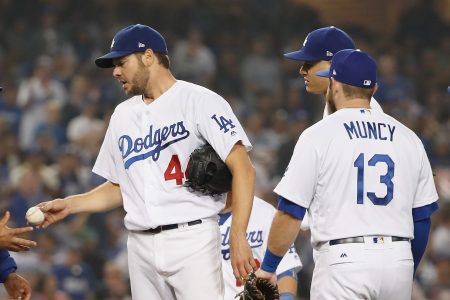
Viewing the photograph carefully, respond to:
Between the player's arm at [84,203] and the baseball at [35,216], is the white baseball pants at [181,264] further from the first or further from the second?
the baseball at [35,216]

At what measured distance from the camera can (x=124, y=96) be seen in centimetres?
1228

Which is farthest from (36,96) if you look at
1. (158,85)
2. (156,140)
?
(156,140)

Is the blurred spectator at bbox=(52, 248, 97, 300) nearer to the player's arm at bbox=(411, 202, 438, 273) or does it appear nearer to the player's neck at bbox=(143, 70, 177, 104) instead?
the player's neck at bbox=(143, 70, 177, 104)

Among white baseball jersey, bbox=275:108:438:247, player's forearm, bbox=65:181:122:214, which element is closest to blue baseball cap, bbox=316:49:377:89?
white baseball jersey, bbox=275:108:438:247

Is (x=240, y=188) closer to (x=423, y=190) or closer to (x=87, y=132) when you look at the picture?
(x=423, y=190)

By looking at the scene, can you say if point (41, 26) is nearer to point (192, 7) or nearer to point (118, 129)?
point (192, 7)

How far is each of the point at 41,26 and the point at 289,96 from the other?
3.34m

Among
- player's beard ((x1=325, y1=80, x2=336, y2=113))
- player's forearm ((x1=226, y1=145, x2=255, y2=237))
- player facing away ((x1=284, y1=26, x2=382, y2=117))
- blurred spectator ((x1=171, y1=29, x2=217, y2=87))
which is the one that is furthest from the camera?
blurred spectator ((x1=171, y1=29, x2=217, y2=87))

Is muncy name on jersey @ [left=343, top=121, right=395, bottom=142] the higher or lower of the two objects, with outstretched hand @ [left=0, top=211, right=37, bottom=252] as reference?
higher

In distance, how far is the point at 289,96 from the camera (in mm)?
12758

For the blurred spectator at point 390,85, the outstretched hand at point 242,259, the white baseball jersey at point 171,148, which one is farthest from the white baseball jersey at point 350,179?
the blurred spectator at point 390,85

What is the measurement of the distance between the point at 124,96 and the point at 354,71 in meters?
7.95

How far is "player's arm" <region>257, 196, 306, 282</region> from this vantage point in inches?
174

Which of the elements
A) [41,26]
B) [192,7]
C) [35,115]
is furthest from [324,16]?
[35,115]
